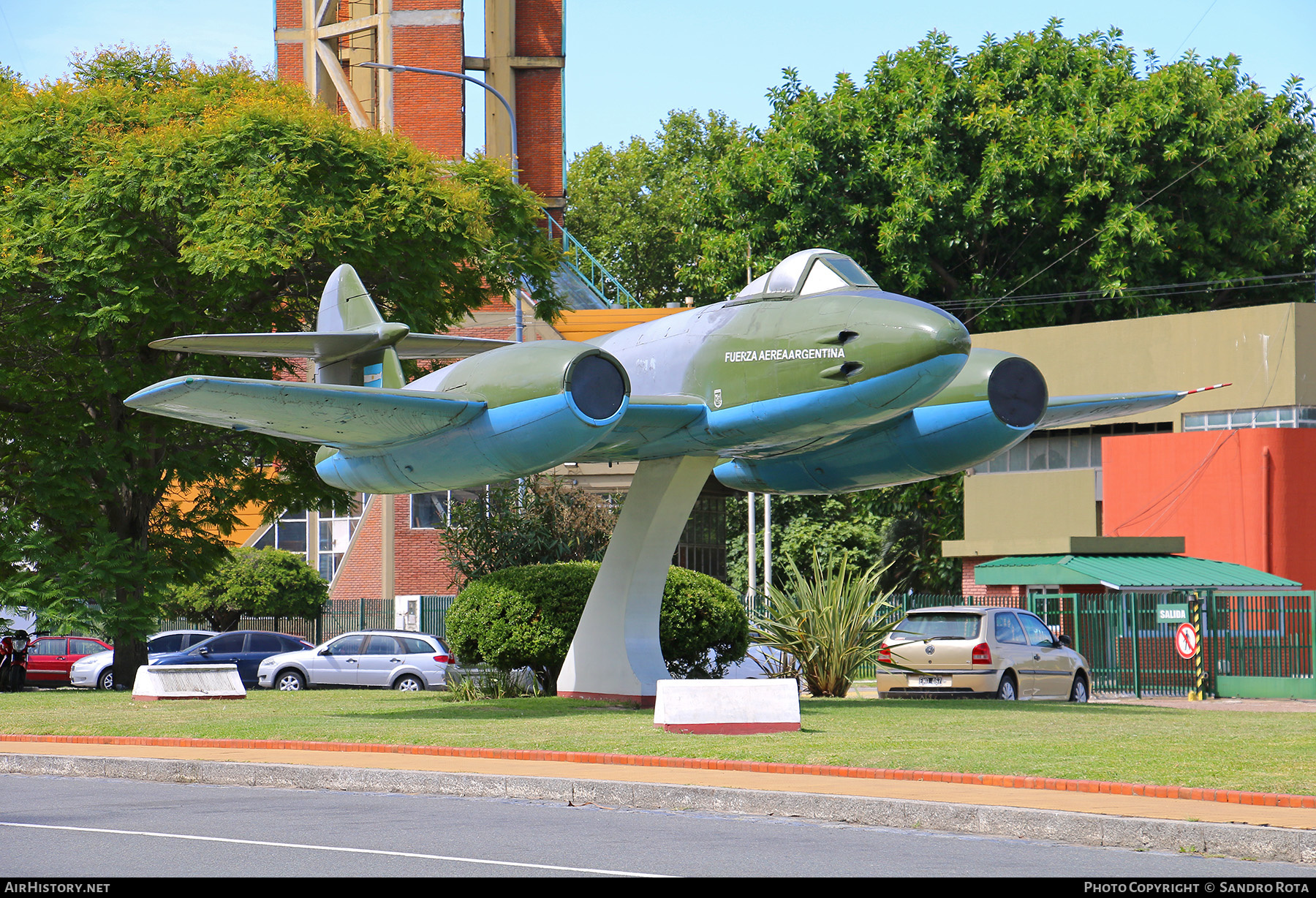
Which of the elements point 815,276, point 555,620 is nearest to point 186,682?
point 555,620

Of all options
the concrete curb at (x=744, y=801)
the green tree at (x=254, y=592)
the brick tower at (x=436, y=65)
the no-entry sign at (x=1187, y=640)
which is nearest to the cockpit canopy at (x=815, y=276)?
the concrete curb at (x=744, y=801)

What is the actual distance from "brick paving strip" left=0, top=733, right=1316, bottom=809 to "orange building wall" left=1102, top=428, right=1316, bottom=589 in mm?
22763

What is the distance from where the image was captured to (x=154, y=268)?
25.9 meters

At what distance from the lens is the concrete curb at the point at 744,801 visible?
891 centimetres

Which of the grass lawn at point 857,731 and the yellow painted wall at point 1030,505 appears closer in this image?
the grass lawn at point 857,731

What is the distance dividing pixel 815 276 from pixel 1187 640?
1327cm

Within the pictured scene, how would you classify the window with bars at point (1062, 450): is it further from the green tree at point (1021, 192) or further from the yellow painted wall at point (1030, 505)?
the green tree at point (1021, 192)

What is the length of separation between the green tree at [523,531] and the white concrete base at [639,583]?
8136mm

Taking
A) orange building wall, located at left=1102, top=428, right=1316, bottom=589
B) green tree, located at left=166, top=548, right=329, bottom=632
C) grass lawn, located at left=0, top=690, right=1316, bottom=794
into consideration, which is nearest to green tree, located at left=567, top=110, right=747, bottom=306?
green tree, located at left=166, top=548, right=329, bottom=632

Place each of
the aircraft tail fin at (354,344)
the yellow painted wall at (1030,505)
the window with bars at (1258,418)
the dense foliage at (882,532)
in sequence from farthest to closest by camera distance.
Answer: the dense foliage at (882,532) < the yellow painted wall at (1030,505) < the window with bars at (1258,418) < the aircraft tail fin at (354,344)

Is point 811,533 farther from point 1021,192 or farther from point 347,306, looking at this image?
point 347,306

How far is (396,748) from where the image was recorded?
579 inches

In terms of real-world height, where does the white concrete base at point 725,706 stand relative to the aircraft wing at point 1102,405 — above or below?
below

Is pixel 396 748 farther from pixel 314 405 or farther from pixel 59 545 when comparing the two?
pixel 59 545
